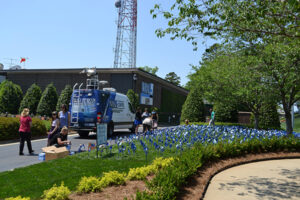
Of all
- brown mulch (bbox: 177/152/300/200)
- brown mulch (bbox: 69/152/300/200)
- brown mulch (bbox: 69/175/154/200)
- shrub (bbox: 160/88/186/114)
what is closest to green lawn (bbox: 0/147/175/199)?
brown mulch (bbox: 69/175/154/200)

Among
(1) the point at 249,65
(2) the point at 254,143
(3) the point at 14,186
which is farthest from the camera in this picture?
(1) the point at 249,65

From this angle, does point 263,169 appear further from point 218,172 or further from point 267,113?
point 267,113

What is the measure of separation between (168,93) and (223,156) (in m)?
37.3

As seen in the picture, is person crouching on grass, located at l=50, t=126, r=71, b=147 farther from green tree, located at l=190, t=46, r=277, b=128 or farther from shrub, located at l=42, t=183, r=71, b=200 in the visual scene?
green tree, located at l=190, t=46, r=277, b=128

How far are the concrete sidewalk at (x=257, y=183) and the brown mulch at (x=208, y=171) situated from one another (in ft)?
0.52

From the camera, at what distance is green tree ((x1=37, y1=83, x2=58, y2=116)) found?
27.8 m

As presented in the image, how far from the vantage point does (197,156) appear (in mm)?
6918

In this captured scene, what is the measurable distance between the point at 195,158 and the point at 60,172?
3.39m

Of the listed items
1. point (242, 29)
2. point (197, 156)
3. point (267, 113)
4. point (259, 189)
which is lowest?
point (259, 189)

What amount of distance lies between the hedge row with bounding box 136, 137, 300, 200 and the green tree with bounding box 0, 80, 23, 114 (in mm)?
28427

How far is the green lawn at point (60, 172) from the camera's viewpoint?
204 inches

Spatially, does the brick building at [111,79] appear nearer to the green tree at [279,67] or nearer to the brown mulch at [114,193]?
the green tree at [279,67]

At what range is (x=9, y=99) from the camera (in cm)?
3064

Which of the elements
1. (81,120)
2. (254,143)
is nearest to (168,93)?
(81,120)
